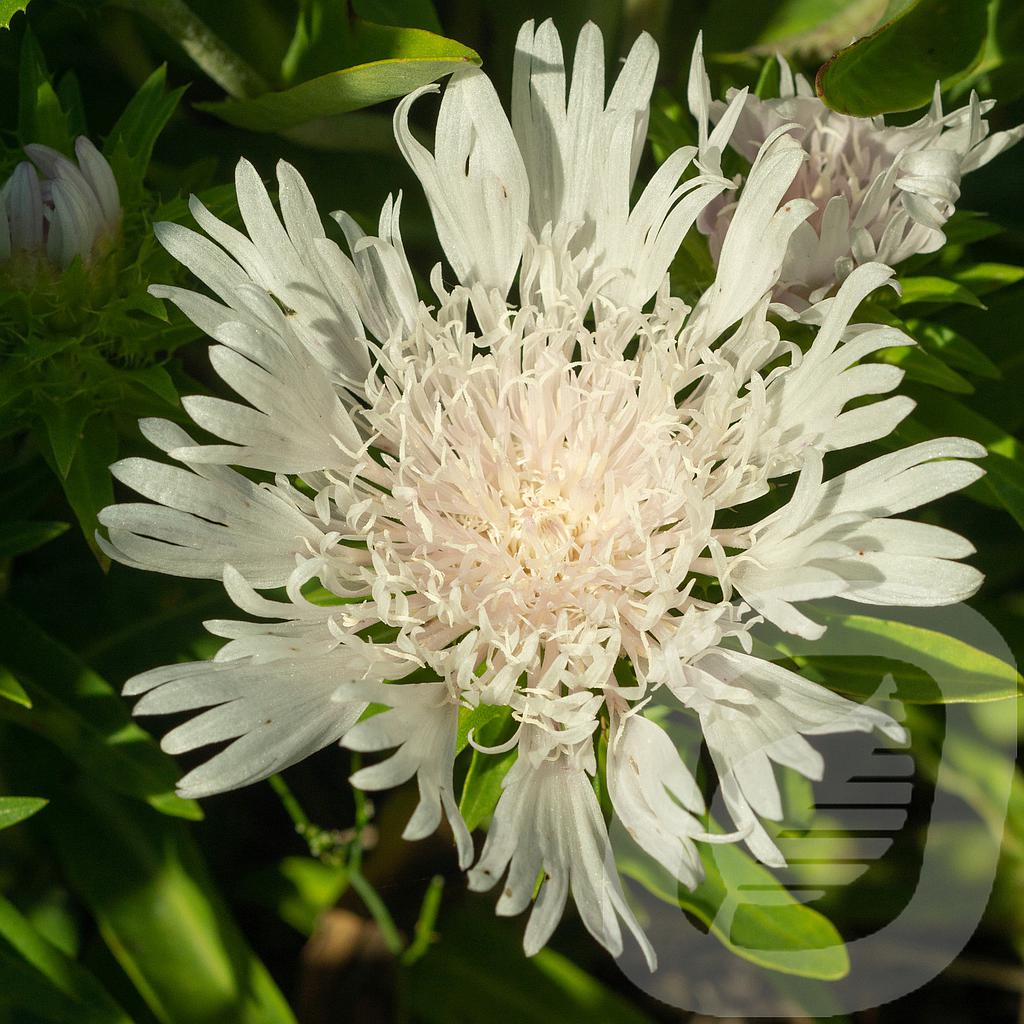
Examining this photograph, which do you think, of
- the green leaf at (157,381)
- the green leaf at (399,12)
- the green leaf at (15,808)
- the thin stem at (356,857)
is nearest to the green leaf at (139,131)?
the green leaf at (157,381)

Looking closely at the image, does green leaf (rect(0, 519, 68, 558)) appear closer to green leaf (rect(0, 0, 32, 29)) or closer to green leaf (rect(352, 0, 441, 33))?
green leaf (rect(0, 0, 32, 29))

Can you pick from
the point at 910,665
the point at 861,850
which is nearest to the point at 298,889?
the point at 861,850

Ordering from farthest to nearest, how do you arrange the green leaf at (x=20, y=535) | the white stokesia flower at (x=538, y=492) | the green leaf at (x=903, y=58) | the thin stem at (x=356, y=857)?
the thin stem at (x=356, y=857), the green leaf at (x=20, y=535), the green leaf at (x=903, y=58), the white stokesia flower at (x=538, y=492)

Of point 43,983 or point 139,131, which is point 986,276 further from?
point 43,983

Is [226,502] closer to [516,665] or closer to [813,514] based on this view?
[516,665]

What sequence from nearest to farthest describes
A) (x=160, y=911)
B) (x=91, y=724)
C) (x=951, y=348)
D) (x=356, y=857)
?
(x=951, y=348), (x=91, y=724), (x=160, y=911), (x=356, y=857)

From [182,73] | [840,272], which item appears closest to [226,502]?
[840,272]

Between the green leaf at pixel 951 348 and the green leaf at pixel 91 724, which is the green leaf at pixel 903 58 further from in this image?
the green leaf at pixel 91 724
